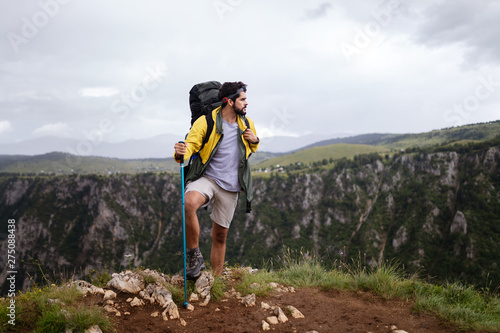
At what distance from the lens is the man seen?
5672mm

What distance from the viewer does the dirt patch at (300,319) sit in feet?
14.9

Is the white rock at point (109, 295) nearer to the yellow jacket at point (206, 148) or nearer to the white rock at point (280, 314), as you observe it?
the yellow jacket at point (206, 148)

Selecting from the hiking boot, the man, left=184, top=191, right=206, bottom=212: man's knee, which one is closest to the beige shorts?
the man

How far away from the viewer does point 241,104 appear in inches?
240

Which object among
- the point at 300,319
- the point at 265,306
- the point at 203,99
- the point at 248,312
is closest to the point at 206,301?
the point at 248,312

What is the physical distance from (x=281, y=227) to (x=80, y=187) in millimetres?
128968

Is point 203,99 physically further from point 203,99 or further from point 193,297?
point 193,297

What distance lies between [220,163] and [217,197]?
0.70 m

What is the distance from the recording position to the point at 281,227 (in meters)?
168

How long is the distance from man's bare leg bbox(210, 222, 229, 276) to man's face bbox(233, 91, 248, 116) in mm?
2466

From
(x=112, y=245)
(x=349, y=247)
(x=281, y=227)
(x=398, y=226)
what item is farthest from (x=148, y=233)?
(x=398, y=226)

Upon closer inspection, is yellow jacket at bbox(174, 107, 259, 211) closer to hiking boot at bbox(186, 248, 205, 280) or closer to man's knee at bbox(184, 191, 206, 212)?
man's knee at bbox(184, 191, 206, 212)

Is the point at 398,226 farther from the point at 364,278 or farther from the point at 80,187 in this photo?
the point at 80,187

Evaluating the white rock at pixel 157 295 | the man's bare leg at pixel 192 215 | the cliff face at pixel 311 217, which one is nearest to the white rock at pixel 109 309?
the white rock at pixel 157 295
